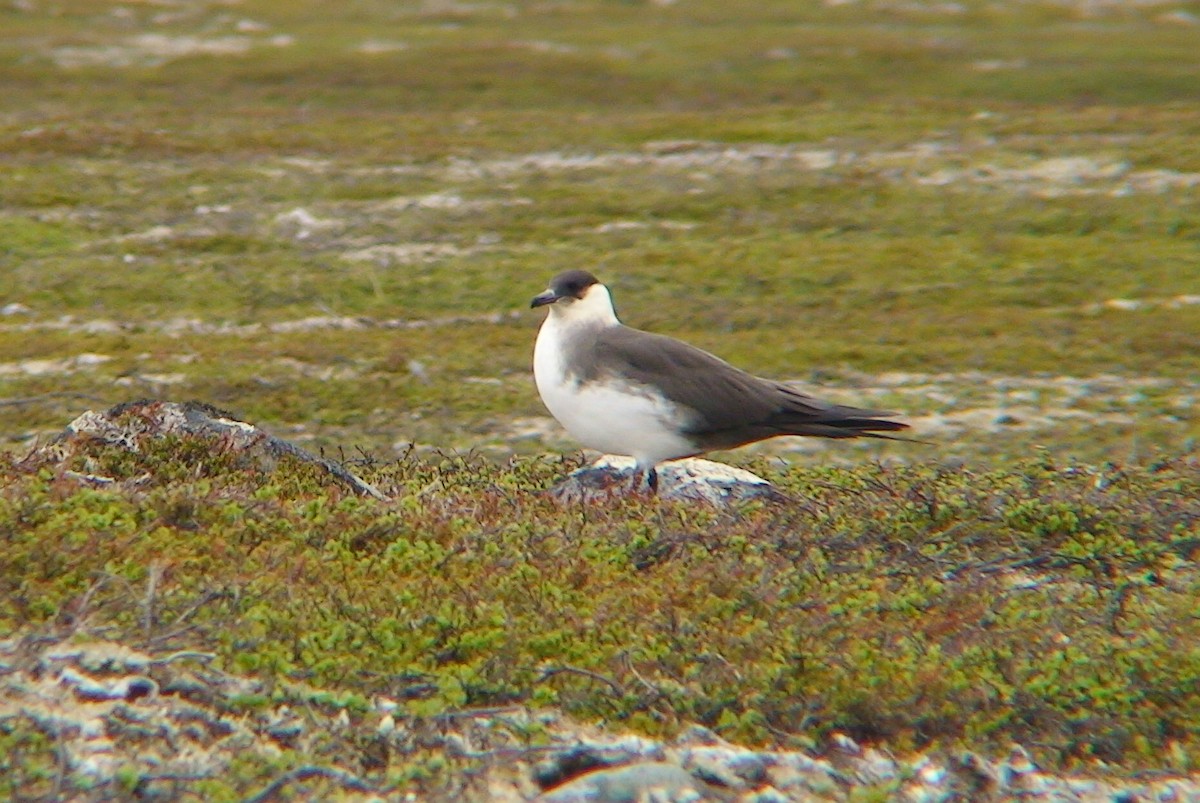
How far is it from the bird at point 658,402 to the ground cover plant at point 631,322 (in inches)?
19.0

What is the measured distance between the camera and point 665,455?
983 centimetres

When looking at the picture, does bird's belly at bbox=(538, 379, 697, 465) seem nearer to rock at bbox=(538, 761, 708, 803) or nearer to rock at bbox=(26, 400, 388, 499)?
rock at bbox=(26, 400, 388, 499)

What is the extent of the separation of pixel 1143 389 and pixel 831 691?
10.0 m

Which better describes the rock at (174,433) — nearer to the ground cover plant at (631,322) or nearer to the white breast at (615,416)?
the ground cover plant at (631,322)

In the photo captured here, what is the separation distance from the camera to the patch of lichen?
267 inches

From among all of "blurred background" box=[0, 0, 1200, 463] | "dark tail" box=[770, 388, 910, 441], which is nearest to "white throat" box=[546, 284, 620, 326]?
"dark tail" box=[770, 388, 910, 441]

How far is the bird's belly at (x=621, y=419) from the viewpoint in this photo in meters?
9.58

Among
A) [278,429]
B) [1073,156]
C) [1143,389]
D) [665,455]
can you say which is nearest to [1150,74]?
[1073,156]

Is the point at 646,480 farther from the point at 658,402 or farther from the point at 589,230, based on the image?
the point at 589,230

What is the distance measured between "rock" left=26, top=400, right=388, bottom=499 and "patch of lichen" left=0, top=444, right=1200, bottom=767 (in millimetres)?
229

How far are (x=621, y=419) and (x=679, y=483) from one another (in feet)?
2.16

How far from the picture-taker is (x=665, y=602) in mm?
7570

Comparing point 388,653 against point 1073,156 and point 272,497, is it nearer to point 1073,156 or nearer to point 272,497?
point 272,497

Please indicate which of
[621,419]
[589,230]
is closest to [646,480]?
[621,419]
